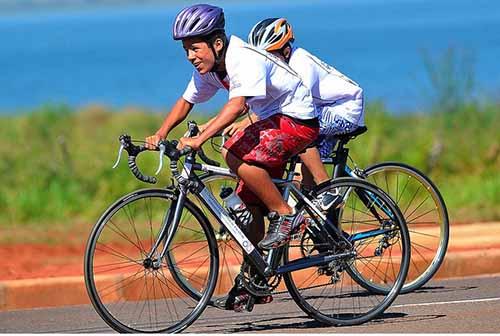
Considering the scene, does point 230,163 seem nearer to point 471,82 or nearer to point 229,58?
point 229,58

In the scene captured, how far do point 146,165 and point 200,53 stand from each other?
8.90 metres

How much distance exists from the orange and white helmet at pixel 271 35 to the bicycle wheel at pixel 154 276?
123 centimetres

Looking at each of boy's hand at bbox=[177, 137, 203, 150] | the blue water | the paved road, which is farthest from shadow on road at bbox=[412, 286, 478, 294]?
the blue water

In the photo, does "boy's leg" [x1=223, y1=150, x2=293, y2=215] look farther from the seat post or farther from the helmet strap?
the seat post

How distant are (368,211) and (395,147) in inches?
350

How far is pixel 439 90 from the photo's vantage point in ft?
64.1

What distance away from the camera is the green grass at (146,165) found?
596 inches

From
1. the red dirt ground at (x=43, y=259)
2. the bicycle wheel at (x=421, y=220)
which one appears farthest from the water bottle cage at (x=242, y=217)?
the red dirt ground at (x=43, y=259)

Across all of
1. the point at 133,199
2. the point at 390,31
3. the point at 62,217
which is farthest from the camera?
the point at 390,31

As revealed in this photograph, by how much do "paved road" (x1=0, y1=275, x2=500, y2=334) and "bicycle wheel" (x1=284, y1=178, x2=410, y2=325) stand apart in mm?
130

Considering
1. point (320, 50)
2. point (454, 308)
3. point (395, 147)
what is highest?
point (320, 50)

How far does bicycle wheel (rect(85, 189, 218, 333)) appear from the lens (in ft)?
28.3

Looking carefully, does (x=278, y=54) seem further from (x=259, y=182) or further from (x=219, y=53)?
(x=259, y=182)

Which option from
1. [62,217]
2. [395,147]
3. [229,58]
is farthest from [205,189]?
[395,147]
